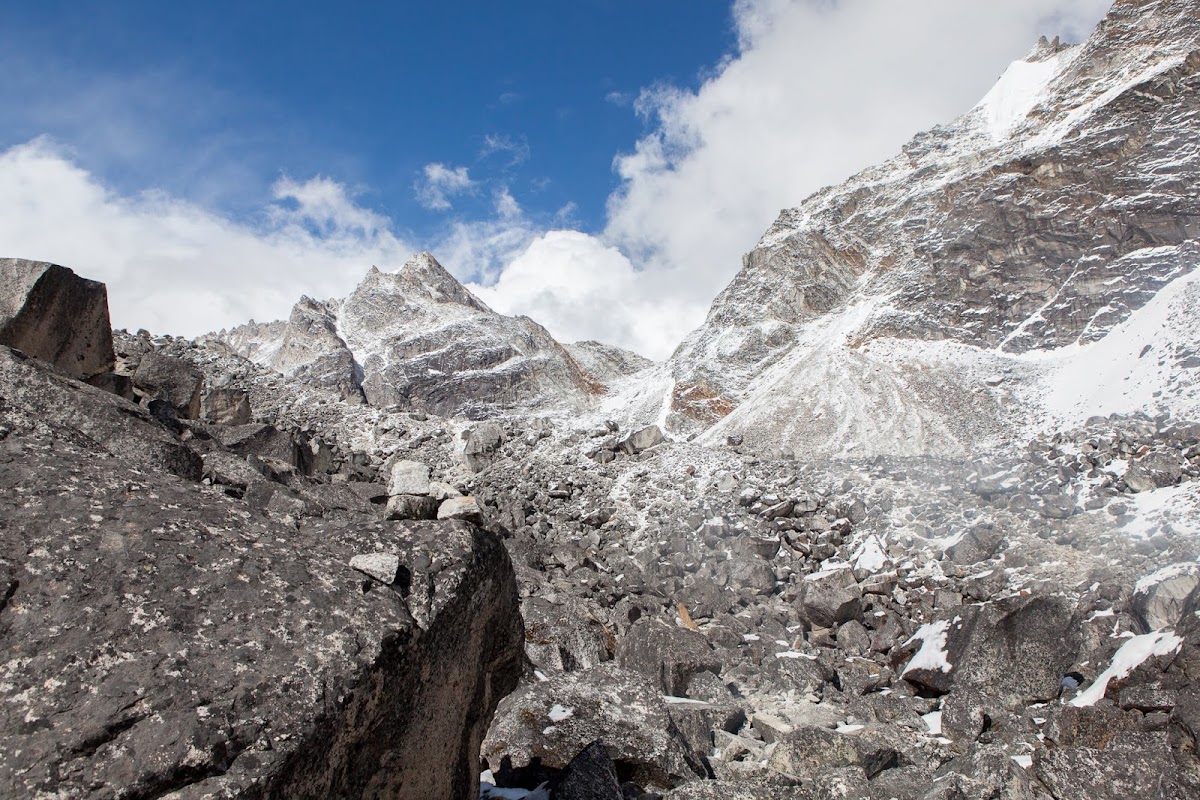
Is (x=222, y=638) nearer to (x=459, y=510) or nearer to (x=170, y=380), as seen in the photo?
(x=459, y=510)

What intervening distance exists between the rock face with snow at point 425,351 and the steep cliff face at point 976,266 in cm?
1299

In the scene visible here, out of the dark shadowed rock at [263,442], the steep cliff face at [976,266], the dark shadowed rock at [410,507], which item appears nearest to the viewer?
the dark shadowed rock at [410,507]

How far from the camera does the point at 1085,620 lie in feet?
37.1

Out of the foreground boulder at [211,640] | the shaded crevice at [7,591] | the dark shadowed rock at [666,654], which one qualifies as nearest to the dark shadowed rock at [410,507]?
the foreground boulder at [211,640]

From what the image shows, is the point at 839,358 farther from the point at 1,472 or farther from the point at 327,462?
the point at 1,472

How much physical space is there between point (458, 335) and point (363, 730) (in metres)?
67.8

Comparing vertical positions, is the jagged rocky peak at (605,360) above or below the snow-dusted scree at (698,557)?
above

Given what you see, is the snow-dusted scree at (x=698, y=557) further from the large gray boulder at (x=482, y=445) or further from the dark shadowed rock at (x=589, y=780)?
the large gray boulder at (x=482, y=445)

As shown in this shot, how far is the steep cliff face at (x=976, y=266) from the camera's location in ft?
124

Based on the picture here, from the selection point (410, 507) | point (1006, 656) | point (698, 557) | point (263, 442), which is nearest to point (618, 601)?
point (698, 557)

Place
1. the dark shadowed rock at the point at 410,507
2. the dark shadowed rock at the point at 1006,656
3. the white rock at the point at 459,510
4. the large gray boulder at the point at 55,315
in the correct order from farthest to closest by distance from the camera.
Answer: the dark shadowed rock at the point at 1006,656
the large gray boulder at the point at 55,315
the white rock at the point at 459,510
the dark shadowed rock at the point at 410,507

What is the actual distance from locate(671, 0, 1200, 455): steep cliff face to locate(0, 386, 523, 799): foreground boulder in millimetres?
32846

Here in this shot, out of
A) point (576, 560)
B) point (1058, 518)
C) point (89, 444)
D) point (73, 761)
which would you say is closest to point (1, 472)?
point (89, 444)

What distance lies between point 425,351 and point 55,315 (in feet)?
202
